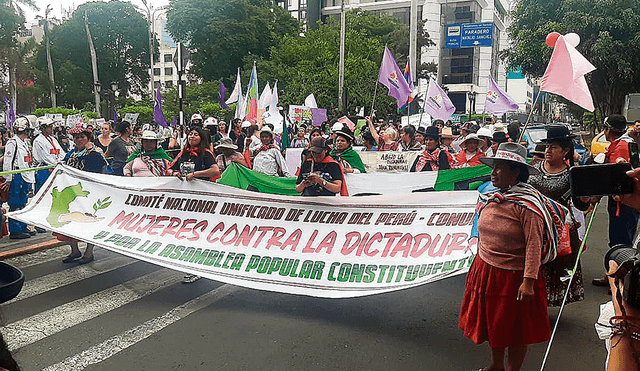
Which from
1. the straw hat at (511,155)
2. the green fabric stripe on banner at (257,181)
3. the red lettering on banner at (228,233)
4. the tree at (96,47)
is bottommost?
the red lettering on banner at (228,233)

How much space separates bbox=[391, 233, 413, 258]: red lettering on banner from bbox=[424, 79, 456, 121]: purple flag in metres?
9.92

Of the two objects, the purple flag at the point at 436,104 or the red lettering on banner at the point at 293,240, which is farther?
the purple flag at the point at 436,104

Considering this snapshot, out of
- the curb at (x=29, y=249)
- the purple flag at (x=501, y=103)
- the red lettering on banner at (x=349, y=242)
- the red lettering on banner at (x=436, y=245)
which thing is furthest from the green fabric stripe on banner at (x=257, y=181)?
the purple flag at (x=501, y=103)

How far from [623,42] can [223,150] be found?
74.3ft

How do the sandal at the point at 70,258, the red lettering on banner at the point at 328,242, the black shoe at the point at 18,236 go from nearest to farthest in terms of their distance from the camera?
the red lettering on banner at the point at 328,242, the sandal at the point at 70,258, the black shoe at the point at 18,236

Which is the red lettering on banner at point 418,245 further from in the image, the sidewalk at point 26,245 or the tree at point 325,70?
the tree at point 325,70

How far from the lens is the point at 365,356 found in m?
4.22

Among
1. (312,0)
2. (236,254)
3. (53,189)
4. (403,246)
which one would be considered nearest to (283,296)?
(236,254)

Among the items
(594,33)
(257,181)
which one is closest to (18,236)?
(257,181)

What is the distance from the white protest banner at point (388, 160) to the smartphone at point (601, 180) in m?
6.79

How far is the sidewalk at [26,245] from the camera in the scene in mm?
7197

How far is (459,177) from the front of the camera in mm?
6484

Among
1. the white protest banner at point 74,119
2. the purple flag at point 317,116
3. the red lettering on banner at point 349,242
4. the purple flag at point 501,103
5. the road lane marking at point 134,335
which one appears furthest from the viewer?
the white protest banner at point 74,119

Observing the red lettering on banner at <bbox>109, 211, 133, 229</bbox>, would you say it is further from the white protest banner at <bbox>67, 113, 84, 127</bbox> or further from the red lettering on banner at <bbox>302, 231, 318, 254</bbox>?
the white protest banner at <bbox>67, 113, 84, 127</bbox>
